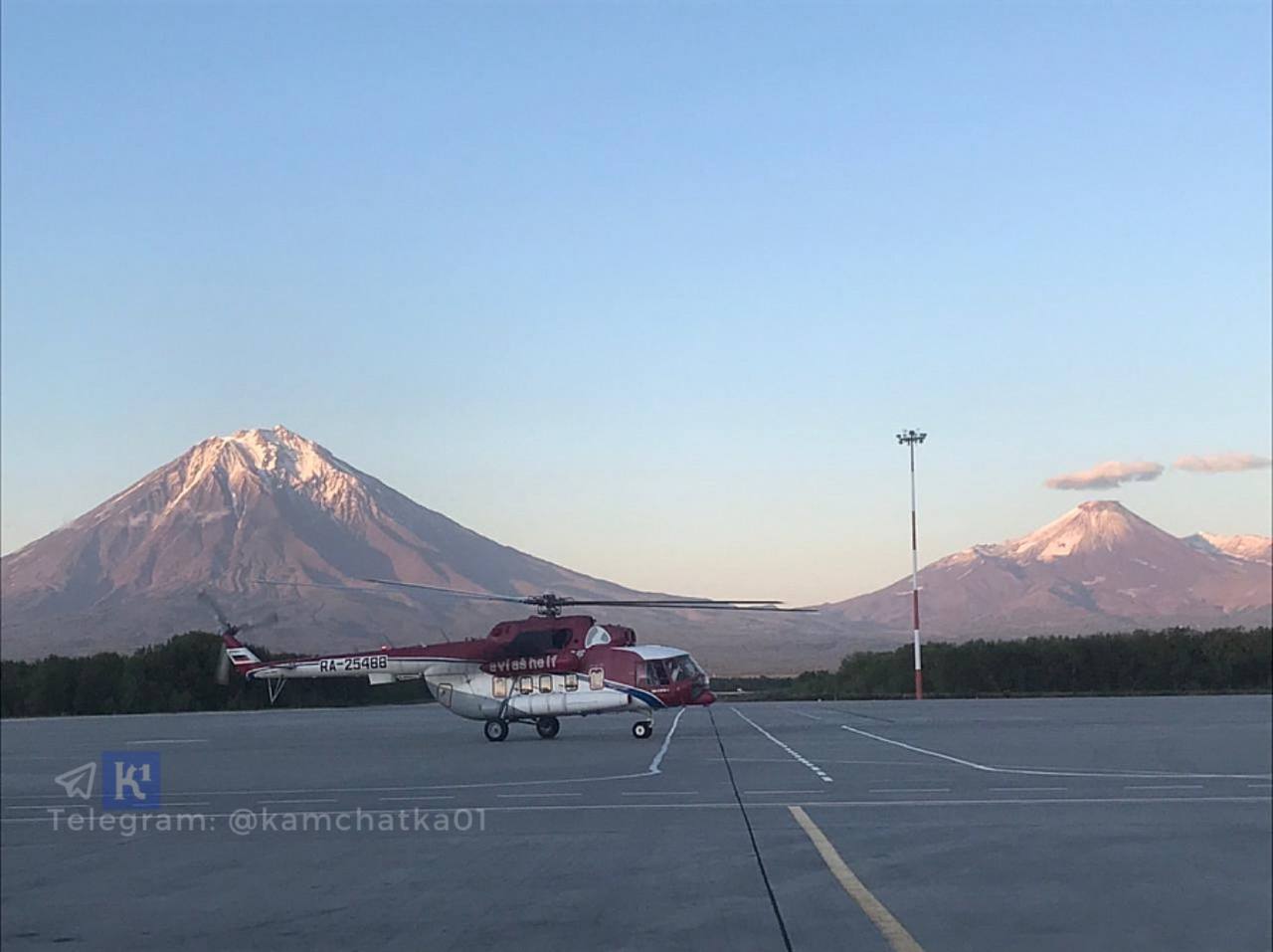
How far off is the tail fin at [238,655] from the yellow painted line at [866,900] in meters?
24.7

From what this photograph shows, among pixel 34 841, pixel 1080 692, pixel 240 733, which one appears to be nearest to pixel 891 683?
pixel 1080 692

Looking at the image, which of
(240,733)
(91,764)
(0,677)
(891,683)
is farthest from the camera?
(891,683)

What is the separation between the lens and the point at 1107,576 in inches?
765

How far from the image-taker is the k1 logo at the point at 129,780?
20.2m

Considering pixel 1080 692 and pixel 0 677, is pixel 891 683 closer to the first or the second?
pixel 1080 692

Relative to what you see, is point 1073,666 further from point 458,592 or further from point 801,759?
point 458,592

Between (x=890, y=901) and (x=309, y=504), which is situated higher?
(x=309, y=504)

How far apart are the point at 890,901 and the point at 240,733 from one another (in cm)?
3459

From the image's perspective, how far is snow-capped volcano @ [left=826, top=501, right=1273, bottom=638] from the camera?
18484 millimetres

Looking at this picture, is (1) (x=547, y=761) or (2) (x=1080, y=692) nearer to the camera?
(1) (x=547, y=761)

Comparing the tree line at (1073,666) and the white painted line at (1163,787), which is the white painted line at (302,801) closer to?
the white painted line at (1163,787)

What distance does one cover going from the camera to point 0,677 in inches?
2419

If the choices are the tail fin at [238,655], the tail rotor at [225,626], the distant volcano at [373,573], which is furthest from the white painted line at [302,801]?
the tail fin at [238,655]

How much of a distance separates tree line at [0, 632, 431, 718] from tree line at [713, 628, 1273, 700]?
954 inches
